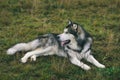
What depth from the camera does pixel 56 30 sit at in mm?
9500

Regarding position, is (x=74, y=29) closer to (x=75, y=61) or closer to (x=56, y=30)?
(x=75, y=61)

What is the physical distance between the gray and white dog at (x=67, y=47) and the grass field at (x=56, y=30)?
131 millimetres

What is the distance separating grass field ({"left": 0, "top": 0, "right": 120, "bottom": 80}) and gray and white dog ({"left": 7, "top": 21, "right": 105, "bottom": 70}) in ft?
0.43

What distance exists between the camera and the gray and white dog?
7.42m

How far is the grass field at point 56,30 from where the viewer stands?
6.79 m

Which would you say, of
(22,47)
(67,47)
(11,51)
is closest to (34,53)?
(22,47)

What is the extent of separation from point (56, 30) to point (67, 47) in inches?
79.9

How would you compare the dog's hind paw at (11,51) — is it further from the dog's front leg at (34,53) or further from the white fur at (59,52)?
the dog's front leg at (34,53)

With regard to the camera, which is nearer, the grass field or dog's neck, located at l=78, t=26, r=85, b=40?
the grass field

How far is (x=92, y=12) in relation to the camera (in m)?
11.4

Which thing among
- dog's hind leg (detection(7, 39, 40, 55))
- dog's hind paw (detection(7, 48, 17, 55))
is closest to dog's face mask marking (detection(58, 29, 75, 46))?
dog's hind leg (detection(7, 39, 40, 55))

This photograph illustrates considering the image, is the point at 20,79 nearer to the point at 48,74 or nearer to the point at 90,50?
the point at 48,74

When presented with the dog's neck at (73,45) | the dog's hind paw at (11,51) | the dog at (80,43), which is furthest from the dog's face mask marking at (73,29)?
the dog's hind paw at (11,51)

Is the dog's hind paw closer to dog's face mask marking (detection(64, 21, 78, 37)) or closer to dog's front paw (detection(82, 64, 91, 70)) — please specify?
dog's face mask marking (detection(64, 21, 78, 37))
